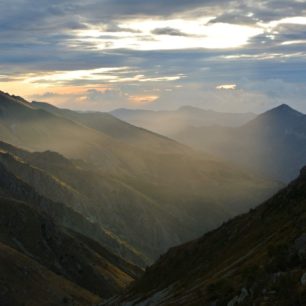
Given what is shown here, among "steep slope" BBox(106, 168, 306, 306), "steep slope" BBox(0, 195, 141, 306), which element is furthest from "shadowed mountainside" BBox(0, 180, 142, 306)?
"steep slope" BBox(106, 168, 306, 306)

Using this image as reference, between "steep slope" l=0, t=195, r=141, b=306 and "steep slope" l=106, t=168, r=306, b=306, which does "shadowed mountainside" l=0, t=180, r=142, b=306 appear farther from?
"steep slope" l=106, t=168, r=306, b=306

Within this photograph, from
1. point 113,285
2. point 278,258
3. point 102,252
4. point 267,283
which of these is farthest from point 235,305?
point 102,252

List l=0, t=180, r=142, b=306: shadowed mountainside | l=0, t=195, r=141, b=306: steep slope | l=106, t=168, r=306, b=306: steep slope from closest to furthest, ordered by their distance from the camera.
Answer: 1. l=106, t=168, r=306, b=306: steep slope
2. l=0, t=180, r=142, b=306: shadowed mountainside
3. l=0, t=195, r=141, b=306: steep slope

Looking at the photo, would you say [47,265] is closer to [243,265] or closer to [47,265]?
[47,265]

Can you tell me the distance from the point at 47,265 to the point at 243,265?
124 m

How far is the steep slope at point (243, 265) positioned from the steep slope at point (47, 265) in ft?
176

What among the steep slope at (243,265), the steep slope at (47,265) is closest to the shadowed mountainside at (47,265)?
the steep slope at (47,265)

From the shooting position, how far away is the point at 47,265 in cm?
16175

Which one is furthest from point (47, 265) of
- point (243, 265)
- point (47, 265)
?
point (243, 265)

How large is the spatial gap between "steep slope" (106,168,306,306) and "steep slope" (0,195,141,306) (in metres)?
53.5

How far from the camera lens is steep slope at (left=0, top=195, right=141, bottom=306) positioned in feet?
435

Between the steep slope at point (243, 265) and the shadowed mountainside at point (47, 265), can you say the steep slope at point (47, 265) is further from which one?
the steep slope at point (243, 265)

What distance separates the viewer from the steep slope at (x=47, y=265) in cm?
13250

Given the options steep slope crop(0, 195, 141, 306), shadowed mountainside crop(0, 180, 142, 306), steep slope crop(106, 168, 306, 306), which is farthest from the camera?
steep slope crop(0, 195, 141, 306)
